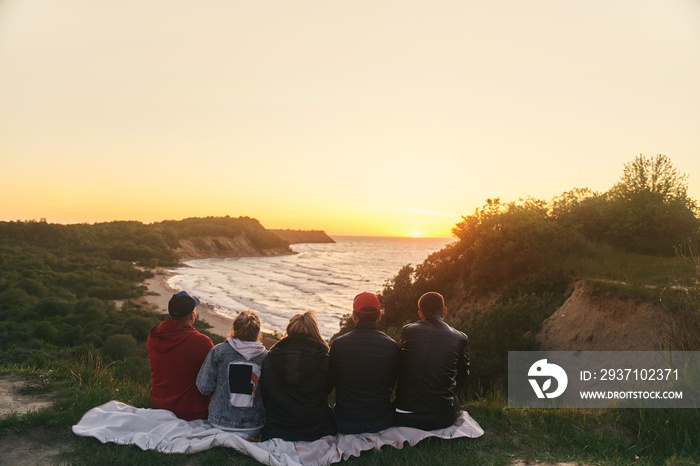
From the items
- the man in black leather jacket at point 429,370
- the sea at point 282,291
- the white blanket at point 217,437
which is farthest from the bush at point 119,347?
the man in black leather jacket at point 429,370

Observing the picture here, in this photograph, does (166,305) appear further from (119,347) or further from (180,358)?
(180,358)

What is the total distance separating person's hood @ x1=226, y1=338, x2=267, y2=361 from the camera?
16.2 ft

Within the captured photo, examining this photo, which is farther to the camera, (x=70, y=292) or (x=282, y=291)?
(x=282, y=291)

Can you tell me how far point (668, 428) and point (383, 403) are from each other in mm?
3536

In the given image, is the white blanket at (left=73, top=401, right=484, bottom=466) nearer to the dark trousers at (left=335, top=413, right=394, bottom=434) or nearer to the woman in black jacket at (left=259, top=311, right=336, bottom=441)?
the dark trousers at (left=335, top=413, right=394, bottom=434)

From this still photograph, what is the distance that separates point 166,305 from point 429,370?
36.5m

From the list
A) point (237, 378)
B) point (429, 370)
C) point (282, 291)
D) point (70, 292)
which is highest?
point (429, 370)

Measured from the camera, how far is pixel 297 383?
15.6ft

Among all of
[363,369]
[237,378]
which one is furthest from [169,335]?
[363,369]

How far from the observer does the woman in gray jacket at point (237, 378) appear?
4.95 m

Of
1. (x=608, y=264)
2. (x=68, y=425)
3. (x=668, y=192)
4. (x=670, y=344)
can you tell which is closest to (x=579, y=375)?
(x=670, y=344)

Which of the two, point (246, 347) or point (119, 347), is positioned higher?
point (246, 347)

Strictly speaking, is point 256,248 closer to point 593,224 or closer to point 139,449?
point 593,224
